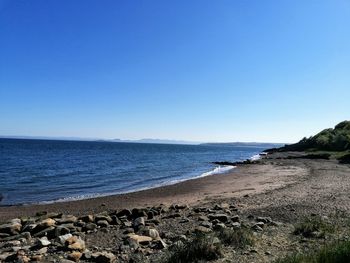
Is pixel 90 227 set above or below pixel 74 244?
below

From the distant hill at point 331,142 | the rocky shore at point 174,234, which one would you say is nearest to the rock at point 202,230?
the rocky shore at point 174,234

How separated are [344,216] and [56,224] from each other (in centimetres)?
1021

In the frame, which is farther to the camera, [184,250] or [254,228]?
[254,228]

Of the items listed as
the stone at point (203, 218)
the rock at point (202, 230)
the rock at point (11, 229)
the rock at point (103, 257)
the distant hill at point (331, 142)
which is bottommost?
the rock at point (11, 229)

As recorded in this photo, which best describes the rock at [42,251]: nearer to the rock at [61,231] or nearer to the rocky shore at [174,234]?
the rocky shore at [174,234]

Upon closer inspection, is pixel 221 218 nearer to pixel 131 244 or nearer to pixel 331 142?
pixel 131 244

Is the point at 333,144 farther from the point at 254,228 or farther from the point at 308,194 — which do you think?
the point at 254,228

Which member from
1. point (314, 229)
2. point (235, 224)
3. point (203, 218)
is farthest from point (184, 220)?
point (314, 229)

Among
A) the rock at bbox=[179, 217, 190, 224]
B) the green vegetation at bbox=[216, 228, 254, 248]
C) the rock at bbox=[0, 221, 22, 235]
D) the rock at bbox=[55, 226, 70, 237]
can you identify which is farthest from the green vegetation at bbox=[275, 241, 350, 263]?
the rock at bbox=[0, 221, 22, 235]

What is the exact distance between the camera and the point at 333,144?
75.9 metres

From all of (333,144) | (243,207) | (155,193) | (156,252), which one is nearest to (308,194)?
(243,207)

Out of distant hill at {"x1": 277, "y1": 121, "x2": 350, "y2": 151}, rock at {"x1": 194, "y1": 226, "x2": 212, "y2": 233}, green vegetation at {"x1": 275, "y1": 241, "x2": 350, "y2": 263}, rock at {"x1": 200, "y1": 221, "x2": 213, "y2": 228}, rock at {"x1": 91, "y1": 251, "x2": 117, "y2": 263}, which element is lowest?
rock at {"x1": 91, "y1": 251, "x2": 117, "y2": 263}

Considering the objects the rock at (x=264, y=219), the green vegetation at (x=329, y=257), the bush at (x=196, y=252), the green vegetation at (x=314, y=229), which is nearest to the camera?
the green vegetation at (x=329, y=257)

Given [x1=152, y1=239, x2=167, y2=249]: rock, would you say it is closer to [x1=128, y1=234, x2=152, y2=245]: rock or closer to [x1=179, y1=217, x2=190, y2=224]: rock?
[x1=128, y1=234, x2=152, y2=245]: rock
